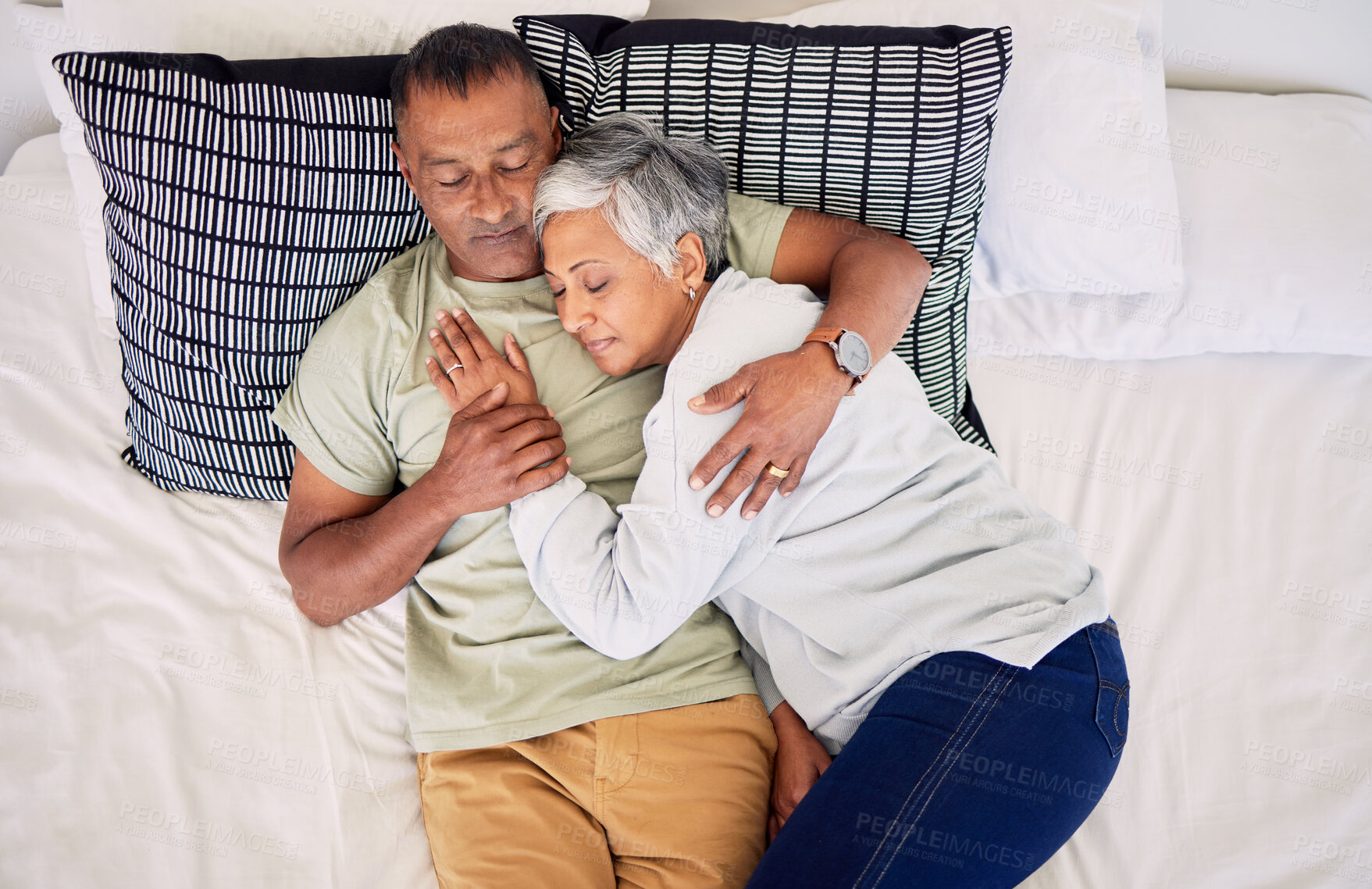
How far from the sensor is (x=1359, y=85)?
2.21 m

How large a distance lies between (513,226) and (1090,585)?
1.13m

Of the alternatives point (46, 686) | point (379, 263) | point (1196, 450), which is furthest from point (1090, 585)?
point (46, 686)

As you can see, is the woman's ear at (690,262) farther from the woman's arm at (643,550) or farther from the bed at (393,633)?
the bed at (393,633)

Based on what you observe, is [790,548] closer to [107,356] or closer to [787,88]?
[787,88]

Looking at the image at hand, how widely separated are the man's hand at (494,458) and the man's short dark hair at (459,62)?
1.72ft

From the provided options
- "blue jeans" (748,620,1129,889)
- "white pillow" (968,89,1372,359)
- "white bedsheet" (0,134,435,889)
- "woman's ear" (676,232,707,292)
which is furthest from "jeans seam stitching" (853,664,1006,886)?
"white pillow" (968,89,1372,359)

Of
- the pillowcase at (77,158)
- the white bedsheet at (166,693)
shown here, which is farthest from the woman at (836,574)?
the pillowcase at (77,158)

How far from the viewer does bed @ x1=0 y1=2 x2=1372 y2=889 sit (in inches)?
50.9

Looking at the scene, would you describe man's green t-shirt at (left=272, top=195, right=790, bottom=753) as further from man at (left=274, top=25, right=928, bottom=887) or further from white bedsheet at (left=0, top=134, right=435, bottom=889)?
white bedsheet at (left=0, top=134, right=435, bottom=889)

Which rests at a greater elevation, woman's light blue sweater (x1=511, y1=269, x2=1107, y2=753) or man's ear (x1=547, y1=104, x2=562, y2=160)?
A: man's ear (x1=547, y1=104, x2=562, y2=160)

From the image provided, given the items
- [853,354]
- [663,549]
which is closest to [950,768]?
[663,549]

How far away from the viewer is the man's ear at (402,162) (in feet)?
4.94

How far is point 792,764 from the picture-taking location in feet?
4.61

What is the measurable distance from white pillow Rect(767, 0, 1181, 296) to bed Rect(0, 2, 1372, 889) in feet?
0.53
